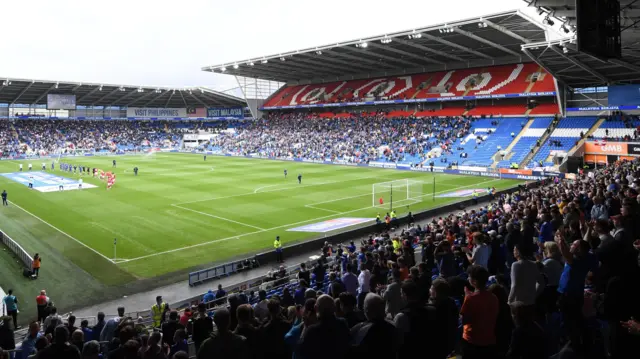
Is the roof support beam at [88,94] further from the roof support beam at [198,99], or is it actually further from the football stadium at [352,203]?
the roof support beam at [198,99]

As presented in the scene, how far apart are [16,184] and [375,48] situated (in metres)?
42.7

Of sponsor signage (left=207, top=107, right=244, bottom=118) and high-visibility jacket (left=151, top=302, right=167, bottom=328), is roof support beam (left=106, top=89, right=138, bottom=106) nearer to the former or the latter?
sponsor signage (left=207, top=107, right=244, bottom=118)

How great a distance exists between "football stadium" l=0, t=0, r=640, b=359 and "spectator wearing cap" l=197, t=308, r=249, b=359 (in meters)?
0.02

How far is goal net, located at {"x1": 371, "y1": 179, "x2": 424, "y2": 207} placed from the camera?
32.7 m

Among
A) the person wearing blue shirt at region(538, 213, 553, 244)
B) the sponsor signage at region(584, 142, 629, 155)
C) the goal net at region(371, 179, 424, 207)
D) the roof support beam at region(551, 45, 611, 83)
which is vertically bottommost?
the goal net at region(371, 179, 424, 207)

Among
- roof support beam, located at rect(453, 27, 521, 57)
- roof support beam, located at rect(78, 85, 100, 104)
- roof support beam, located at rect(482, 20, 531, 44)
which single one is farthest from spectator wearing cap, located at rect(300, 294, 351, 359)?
roof support beam, located at rect(78, 85, 100, 104)

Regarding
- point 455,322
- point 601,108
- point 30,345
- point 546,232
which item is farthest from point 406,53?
point 455,322

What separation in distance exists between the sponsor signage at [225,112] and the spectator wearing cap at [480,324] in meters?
93.4

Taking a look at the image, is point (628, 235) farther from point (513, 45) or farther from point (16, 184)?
point (513, 45)

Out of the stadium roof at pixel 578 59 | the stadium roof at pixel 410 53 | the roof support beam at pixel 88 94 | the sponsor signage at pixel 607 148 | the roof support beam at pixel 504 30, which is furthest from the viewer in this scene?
the roof support beam at pixel 88 94

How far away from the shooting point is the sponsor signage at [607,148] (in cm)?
3946

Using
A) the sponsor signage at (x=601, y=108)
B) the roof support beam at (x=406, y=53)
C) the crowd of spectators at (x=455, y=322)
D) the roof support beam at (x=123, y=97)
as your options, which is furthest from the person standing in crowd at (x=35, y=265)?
the roof support beam at (x=123, y=97)

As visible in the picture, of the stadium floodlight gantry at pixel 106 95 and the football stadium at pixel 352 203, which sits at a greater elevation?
the stadium floodlight gantry at pixel 106 95

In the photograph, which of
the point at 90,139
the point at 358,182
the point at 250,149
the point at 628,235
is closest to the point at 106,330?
the point at 628,235
